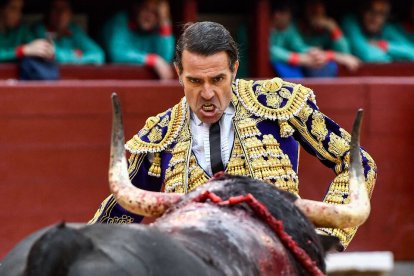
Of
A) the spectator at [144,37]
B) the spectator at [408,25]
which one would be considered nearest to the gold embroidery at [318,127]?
the spectator at [144,37]

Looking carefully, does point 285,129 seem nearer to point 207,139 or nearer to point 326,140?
point 326,140

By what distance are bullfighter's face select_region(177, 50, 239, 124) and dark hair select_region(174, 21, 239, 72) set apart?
0.02 metres

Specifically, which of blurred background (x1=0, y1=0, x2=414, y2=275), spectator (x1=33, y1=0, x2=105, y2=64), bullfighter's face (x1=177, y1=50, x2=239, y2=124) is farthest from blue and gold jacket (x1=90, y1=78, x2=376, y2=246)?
spectator (x1=33, y1=0, x2=105, y2=64)

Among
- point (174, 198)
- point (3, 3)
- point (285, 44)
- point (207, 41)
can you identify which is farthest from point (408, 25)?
point (174, 198)

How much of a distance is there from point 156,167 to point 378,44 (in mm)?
5309

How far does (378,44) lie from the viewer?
9.20 metres

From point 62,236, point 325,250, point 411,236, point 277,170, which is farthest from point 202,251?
point 411,236

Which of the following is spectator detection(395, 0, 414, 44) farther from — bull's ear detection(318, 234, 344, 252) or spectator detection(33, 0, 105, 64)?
bull's ear detection(318, 234, 344, 252)

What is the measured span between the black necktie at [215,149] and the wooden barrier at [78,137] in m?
3.24

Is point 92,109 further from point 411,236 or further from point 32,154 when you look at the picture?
point 411,236

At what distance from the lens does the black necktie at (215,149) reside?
407cm

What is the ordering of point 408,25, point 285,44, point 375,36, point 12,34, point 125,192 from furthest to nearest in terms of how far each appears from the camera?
1. point 408,25
2. point 375,36
3. point 285,44
4. point 12,34
5. point 125,192

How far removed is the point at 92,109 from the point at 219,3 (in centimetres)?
251

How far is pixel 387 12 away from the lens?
9352 mm
